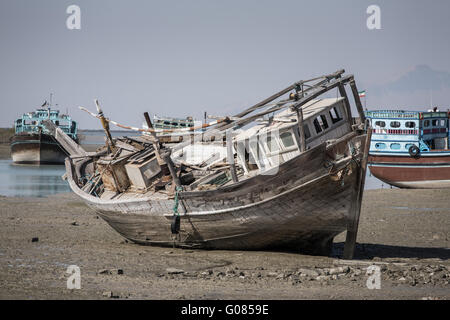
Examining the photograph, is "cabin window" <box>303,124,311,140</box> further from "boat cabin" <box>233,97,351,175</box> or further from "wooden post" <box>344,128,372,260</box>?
"wooden post" <box>344,128,372,260</box>

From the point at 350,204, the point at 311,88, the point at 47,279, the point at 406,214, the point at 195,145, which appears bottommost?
the point at 406,214

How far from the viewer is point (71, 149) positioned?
21766 millimetres

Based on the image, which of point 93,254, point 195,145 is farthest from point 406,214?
point 93,254

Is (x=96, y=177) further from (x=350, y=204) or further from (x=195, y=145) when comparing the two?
(x=350, y=204)

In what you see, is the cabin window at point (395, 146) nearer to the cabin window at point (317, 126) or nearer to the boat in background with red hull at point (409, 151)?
the boat in background with red hull at point (409, 151)

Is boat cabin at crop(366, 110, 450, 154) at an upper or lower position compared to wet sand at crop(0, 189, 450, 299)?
upper

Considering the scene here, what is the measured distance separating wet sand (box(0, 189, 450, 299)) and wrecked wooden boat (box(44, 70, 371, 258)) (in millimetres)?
563

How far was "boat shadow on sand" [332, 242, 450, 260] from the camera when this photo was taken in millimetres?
14148

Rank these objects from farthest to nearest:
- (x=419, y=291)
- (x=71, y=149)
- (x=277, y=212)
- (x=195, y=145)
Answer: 1. (x=71, y=149)
2. (x=195, y=145)
3. (x=277, y=212)
4. (x=419, y=291)

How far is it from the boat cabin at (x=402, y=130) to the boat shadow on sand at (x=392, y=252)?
63.3ft

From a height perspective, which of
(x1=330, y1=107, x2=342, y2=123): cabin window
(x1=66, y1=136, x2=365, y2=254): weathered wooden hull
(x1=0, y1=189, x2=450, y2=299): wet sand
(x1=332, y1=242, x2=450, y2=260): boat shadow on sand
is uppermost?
(x1=330, y1=107, x2=342, y2=123): cabin window

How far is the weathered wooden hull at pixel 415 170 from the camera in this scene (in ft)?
108

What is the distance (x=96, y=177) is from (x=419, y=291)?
11.7 metres

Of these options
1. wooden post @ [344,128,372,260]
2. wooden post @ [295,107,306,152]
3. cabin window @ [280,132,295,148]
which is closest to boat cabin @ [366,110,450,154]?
wooden post @ [344,128,372,260]
